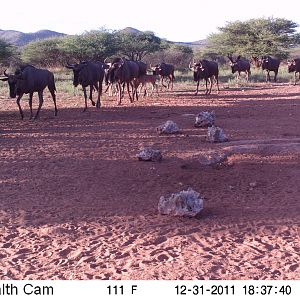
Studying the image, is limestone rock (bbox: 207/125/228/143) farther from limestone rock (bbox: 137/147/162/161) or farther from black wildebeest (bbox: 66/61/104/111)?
black wildebeest (bbox: 66/61/104/111)

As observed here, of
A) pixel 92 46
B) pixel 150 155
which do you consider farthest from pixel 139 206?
pixel 92 46

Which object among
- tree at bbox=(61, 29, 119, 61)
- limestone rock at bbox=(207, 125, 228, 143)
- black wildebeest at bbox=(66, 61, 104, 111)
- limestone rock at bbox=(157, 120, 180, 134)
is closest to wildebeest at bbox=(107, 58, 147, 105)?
black wildebeest at bbox=(66, 61, 104, 111)

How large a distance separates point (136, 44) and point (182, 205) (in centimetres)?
3730

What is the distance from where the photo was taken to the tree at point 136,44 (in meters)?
41.1

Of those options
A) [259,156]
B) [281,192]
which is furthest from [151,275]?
[259,156]

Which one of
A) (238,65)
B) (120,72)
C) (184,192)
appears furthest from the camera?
(238,65)

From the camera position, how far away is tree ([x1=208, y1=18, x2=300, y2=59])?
42.3 metres

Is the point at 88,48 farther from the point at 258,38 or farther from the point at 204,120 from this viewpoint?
the point at 204,120

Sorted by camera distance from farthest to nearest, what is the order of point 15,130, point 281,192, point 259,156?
point 15,130
point 259,156
point 281,192

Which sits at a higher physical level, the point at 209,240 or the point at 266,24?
the point at 266,24

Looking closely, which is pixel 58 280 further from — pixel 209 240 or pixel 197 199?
pixel 197 199

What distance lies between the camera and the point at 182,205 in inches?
255

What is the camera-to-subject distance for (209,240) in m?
5.76

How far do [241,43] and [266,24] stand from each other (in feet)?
8.74
